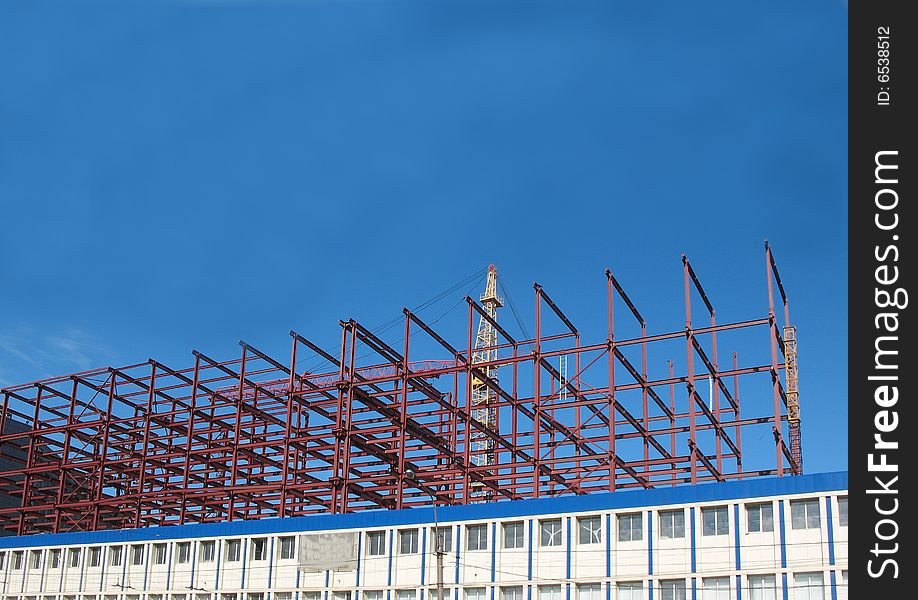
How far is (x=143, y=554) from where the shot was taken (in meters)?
51.3

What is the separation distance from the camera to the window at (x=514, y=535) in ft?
136

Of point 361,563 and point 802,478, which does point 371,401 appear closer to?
point 361,563

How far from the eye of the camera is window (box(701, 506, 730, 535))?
37.2 metres

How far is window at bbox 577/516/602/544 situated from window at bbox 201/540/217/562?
18.9 m

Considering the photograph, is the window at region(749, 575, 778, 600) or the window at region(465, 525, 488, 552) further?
the window at region(465, 525, 488, 552)

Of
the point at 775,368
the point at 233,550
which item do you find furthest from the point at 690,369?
the point at 233,550

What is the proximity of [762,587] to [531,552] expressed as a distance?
30.8 ft

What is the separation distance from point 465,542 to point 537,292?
18.9 m

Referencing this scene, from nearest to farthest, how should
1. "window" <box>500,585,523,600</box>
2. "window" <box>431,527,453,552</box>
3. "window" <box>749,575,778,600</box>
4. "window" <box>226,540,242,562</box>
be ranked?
1. "window" <box>749,575,778,600</box>
2. "window" <box>500,585,523,600</box>
3. "window" <box>431,527,453,552</box>
4. "window" <box>226,540,242,562</box>

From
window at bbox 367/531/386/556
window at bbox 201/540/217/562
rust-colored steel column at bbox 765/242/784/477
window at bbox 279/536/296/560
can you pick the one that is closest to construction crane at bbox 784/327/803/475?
rust-colored steel column at bbox 765/242/784/477

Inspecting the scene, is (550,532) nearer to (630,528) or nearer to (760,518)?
(630,528)

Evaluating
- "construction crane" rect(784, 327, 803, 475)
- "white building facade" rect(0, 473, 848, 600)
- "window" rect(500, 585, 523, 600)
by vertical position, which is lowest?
"window" rect(500, 585, 523, 600)

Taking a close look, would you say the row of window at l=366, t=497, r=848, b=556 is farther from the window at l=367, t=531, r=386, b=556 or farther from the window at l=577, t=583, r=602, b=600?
the window at l=577, t=583, r=602, b=600
